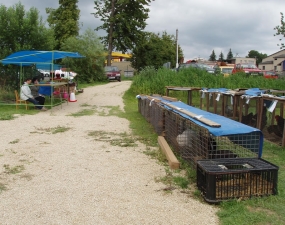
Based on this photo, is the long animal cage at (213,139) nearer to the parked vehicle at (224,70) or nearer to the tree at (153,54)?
the parked vehicle at (224,70)

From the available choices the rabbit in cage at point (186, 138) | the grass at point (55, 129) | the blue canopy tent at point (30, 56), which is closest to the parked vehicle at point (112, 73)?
the blue canopy tent at point (30, 56)

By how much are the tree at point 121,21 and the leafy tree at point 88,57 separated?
8949 mm

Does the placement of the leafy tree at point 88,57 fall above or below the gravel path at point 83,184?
above

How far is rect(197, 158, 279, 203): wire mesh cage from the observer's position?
3996 mm

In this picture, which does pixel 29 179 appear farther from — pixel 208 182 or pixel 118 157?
pixel 208 182

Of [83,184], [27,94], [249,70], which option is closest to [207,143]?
[83,184]

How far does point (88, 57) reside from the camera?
2688 cm

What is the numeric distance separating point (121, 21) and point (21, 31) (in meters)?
23.1

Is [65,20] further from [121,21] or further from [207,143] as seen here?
[207,143]

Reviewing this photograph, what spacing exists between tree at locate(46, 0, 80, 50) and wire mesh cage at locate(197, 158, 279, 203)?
3854cm

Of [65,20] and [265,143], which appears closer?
[265,143]

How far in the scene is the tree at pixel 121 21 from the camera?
1491 inches

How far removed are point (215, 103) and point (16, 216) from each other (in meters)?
8.53

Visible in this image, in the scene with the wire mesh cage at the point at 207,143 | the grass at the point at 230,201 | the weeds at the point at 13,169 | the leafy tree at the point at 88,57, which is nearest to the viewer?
the grass at the point at 230,201
